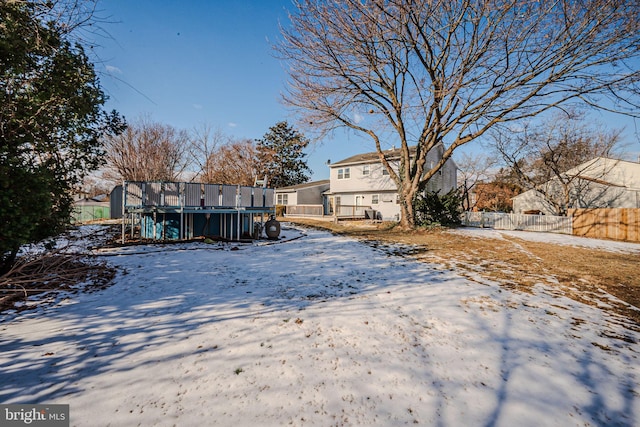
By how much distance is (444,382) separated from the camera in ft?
8.71

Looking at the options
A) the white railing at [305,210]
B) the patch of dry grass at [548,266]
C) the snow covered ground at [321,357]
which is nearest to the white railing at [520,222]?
the patch of dry grass at [548,266]

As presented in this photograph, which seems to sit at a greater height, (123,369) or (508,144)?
(508,144)

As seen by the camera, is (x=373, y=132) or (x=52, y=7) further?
(x=373, y=132)

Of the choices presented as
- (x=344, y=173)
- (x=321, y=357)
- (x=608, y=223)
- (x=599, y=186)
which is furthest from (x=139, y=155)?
(x=599, y=186)

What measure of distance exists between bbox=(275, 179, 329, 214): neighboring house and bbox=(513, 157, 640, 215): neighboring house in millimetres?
21282

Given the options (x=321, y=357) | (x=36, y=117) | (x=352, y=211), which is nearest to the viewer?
(x=321, y=357)

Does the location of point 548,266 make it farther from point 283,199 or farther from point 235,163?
point 235,163

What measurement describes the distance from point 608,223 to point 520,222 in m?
4.12

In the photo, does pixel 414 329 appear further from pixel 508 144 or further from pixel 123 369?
pixel 508 144

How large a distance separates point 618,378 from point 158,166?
27654 mm

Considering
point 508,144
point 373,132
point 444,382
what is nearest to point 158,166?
point 373,132

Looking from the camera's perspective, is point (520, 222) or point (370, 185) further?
point (370, 185)

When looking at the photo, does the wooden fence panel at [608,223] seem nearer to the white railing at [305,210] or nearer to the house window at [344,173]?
the house window at [344,173]

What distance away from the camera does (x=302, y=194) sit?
30844 mm
